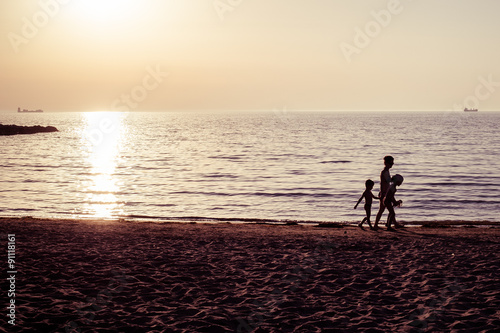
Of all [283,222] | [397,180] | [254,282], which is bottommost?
[283,222]

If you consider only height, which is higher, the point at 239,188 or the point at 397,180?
the point at 397,180

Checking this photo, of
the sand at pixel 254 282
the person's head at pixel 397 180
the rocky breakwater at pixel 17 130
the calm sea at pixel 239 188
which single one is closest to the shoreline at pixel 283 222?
the calm sea at pixel 239 188

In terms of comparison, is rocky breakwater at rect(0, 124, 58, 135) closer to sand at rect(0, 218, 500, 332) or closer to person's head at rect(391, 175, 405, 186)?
sand at rect(0, 218, 500, 332)

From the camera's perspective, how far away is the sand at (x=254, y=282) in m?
7.52

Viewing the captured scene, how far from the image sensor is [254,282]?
31.4 feet

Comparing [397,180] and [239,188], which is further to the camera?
[239,188]

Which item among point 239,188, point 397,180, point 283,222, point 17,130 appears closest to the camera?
point 397,180

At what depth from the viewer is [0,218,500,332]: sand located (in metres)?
7.52

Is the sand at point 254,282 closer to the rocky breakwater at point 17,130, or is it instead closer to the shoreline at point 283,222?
the shoreline at point 283,222

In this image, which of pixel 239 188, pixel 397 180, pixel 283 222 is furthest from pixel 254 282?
pixel 239 188

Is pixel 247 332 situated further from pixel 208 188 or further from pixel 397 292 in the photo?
pixel 208 188

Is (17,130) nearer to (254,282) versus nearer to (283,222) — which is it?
(283,222)

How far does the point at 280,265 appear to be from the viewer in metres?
10.9

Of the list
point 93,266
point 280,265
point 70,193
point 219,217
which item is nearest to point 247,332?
point 280,265
